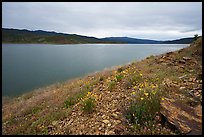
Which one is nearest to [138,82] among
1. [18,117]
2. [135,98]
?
[135,98]

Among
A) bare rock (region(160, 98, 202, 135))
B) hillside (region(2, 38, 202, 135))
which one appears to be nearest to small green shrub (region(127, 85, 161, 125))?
hillside (region(2, 38, 202, 135))

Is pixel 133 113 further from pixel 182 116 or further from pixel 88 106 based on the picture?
pixel 88 106

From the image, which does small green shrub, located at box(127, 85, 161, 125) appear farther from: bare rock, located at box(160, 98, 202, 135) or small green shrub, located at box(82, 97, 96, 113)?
small green shrub, located at box(82, 97, 96, 113)

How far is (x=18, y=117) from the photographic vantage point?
8.66 meters

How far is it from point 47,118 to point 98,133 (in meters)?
2.38

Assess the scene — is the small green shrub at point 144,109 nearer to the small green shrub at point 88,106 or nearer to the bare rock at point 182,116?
the bare rock at point 182,116

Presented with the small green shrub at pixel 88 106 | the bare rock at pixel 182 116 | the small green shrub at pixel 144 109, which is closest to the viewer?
the bare rock at pixel 182 116

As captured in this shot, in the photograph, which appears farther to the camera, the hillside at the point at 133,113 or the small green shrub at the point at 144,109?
the small green shrub at the point at 144,109

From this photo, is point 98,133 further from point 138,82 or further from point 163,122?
point 138,82

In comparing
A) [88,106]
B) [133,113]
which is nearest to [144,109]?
[133,113]

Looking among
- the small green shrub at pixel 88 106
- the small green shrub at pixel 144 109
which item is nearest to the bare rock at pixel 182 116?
the small green shrub at pixel 144 109

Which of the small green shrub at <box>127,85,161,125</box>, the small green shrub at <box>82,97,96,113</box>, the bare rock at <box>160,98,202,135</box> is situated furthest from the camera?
the small green shrub at <box>82,97,96,113</box>

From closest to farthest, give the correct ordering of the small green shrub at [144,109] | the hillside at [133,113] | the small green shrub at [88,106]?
the hillside at [133,113] < the small green shrub at [144,109] < the small green shrub at [88,106]

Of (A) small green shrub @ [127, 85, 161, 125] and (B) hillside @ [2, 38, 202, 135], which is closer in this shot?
(B) hillside @ [2, 38, 202, 135]
